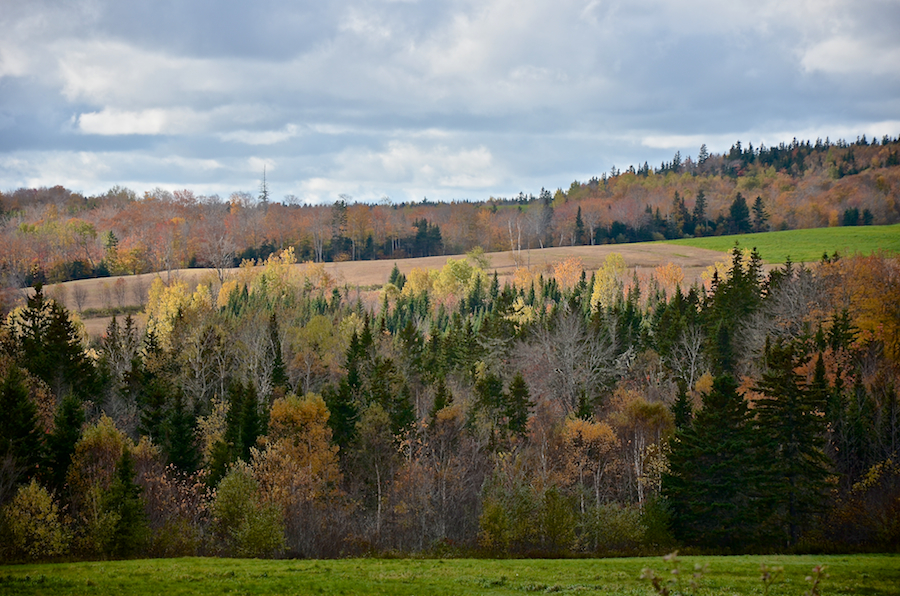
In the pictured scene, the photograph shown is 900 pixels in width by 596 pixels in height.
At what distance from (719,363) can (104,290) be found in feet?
404

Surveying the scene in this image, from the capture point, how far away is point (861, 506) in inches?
1633

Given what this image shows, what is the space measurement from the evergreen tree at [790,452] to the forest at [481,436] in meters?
0.14

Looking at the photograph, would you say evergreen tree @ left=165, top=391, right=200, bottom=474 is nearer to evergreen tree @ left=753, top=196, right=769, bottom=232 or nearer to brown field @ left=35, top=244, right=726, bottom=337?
brown field @ left=35, top=244, right=726, bottom=337

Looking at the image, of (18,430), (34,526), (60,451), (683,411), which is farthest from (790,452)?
(18,430)

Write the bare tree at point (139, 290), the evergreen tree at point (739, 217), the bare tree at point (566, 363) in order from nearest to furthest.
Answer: the bare tree at point (566, 363), the bare tree at point (139, 290), the evergreen tree at point (739, 217)

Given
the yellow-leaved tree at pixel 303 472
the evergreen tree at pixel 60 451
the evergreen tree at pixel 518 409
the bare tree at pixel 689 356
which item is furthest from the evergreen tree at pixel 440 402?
the evergreen tree at pixel 60 451

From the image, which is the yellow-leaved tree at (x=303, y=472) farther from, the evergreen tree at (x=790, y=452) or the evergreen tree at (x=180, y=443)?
the evergreen tree at (x=790, y=452)

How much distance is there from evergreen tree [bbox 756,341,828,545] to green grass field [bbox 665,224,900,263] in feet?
231

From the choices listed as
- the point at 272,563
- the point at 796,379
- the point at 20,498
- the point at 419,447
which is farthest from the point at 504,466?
the point at 20,498

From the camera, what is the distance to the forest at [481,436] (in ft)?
132

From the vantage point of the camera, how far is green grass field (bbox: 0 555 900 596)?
22723 millimetres

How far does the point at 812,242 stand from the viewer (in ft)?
449

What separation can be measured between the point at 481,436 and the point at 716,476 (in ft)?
65.0

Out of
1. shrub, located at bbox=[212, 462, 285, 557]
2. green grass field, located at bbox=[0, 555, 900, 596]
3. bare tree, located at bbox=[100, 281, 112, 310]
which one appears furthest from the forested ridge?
green grass field, located at bbox=[0, 555, 900, 596]
